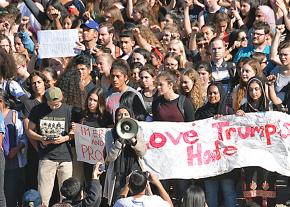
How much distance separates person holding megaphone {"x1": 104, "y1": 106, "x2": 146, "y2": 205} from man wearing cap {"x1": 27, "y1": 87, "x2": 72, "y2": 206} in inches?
41.5

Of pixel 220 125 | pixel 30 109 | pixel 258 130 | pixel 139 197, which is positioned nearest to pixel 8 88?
pixel 30 109

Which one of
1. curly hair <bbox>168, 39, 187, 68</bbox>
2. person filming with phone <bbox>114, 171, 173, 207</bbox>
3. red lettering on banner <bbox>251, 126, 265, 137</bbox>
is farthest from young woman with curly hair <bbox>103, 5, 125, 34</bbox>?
person filming with phone <bbox>114, 171, 173, 207</bbox>

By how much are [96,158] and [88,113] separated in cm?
55

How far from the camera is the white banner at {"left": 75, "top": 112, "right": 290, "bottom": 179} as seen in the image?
13.3 metres

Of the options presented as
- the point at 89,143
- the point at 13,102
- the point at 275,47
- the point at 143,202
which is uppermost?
the point at 275,47

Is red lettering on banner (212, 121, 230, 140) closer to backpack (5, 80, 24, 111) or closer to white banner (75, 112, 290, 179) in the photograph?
white banner (75, 112, 290, 179)

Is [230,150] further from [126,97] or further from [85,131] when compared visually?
[85,131]

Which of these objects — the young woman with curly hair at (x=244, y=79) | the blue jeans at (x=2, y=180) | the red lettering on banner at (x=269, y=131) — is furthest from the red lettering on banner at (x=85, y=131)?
the red lettering on banner at (x=269, y=131)

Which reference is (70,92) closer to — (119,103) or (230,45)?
(119,103)

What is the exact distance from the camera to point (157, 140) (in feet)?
44.1

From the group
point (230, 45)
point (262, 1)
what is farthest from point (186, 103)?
point (262, 1)

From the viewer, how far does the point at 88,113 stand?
13648 mm

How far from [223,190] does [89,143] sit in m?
1.66

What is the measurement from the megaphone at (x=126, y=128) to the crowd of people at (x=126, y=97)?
66mm
